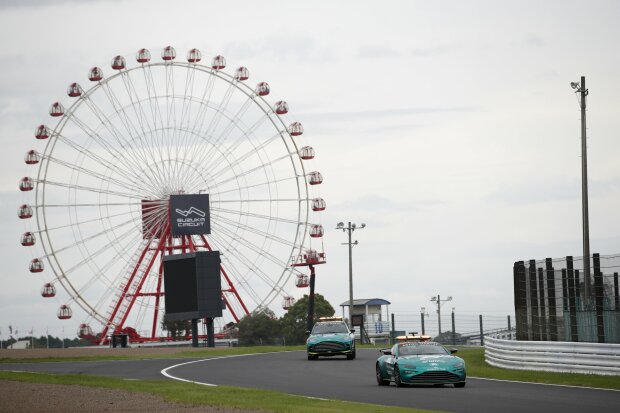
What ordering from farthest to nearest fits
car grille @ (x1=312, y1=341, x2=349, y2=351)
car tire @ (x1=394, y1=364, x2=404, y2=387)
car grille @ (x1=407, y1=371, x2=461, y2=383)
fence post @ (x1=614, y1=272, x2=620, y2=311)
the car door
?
car grille @ (x1=312, y1=341, x2=349, y2=351) → the car door → fence post @ (x1=614, y1=272, x2=620, y2=311) → car tire @ (x1=394, y1=364, x2=404, y2=387) → car grille @ (x1=407, y1=371, x2=461, y2=383)

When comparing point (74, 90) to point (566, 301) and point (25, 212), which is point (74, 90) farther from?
point (566, 301)

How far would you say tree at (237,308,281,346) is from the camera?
9706 centimetres

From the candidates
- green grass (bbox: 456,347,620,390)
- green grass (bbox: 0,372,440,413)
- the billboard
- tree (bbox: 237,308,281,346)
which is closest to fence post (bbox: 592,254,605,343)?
green grass (bbox: 456,347,620,390)

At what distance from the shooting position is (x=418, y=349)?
92.6 feet

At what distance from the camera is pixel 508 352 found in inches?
1335

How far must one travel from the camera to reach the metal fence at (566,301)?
2806cm

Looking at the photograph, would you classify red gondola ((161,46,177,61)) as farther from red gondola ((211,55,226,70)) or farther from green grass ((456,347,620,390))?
green grass ((456,347,620,390))

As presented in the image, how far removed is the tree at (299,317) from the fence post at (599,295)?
80.0 meters

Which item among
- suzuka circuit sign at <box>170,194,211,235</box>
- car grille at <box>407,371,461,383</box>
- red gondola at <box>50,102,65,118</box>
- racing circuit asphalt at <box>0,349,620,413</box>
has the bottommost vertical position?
racing circuit asphalt at <box>0,349,620,413</box>

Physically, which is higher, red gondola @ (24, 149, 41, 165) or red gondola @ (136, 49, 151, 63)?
red gondola @ (136, 49, 151, 63)

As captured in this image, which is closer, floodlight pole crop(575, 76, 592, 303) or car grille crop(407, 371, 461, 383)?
car grille crop(407, 371, 461, 383)

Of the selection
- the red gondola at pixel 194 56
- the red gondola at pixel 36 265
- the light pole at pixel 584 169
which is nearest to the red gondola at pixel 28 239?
the red gondola at pixel 36 265

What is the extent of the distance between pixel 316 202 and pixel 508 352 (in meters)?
42.9

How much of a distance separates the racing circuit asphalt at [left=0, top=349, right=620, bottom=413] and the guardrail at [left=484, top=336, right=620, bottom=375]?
2.09 meters
